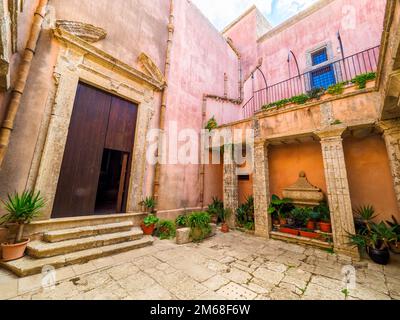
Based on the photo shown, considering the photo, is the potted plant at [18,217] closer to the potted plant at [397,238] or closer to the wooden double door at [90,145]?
the wooden double door at [90,145]

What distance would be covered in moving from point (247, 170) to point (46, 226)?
22.1 ft

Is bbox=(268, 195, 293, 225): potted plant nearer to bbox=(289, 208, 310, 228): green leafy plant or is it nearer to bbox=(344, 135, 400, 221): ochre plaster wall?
bbox=(289, 208, 310, 228): green leafy plant

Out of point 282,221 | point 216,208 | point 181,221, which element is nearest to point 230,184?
point 216,208

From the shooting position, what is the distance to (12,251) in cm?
296

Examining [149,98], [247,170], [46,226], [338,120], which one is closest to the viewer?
[46,226]

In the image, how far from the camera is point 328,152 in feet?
15.6

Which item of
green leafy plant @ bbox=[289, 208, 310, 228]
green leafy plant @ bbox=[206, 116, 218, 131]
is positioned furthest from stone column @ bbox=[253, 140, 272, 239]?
green leafy plant @ bbox=[206, 116, 218, 131]

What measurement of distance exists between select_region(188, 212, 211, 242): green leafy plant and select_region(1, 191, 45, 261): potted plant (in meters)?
3.58

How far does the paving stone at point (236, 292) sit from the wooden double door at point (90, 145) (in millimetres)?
3748

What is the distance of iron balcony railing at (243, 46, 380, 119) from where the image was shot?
661 cm

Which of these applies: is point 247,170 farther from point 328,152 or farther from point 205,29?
point 205,29

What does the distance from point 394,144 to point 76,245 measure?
7441 mm

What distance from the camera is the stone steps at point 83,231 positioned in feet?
11.5
